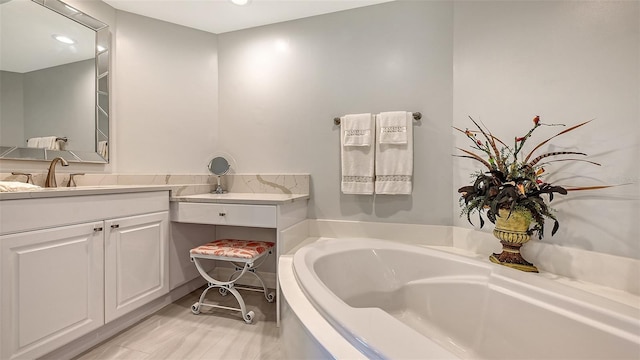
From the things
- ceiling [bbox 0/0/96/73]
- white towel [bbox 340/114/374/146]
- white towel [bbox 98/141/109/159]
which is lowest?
white towel [bbox 98/141/109/159]

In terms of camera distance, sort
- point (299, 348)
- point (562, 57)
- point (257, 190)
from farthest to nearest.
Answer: point (257, 190) → point (562, 57) → point (299, 348)

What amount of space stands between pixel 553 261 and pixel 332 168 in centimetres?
141

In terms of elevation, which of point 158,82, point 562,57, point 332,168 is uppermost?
point 158,82

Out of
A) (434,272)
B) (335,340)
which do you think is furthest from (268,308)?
(335,340)

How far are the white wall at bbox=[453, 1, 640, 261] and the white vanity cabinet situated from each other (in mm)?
2120

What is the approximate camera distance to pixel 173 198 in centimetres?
188

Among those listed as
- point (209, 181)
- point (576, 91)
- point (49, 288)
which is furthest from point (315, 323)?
point (209, 181)

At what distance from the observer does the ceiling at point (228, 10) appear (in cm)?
201

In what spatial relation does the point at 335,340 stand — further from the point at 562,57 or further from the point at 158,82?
the point at 158,82

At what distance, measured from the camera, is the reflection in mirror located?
231cm

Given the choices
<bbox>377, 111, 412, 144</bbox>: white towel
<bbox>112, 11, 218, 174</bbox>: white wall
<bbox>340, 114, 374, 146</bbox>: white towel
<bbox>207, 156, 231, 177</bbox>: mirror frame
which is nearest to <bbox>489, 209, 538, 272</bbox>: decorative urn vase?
<bbox>377, 111, 412, 144</bbox>: white towel

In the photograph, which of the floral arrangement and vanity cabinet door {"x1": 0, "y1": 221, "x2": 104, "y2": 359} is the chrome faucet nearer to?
vanity cabinet door {"x1": 0, "y1": 221, "x2": 104, "y2": 359}

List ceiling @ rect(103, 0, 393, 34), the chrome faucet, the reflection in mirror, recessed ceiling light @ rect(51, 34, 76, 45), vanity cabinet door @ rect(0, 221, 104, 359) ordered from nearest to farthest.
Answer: vanity cabinet door @ rect(0, 221, 104, 359), the chrome faucet, recessed ceiling light @ rect(51, 34, 76, 45), ceiling @ rect(103, 0, 393, 34), the reflection in mirror

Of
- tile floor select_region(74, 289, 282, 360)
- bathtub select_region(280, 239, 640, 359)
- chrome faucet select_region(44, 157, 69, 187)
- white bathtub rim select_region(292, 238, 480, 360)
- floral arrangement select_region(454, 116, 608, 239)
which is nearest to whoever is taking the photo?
white bathtub rim select_region(292, 238, 480, 360)
